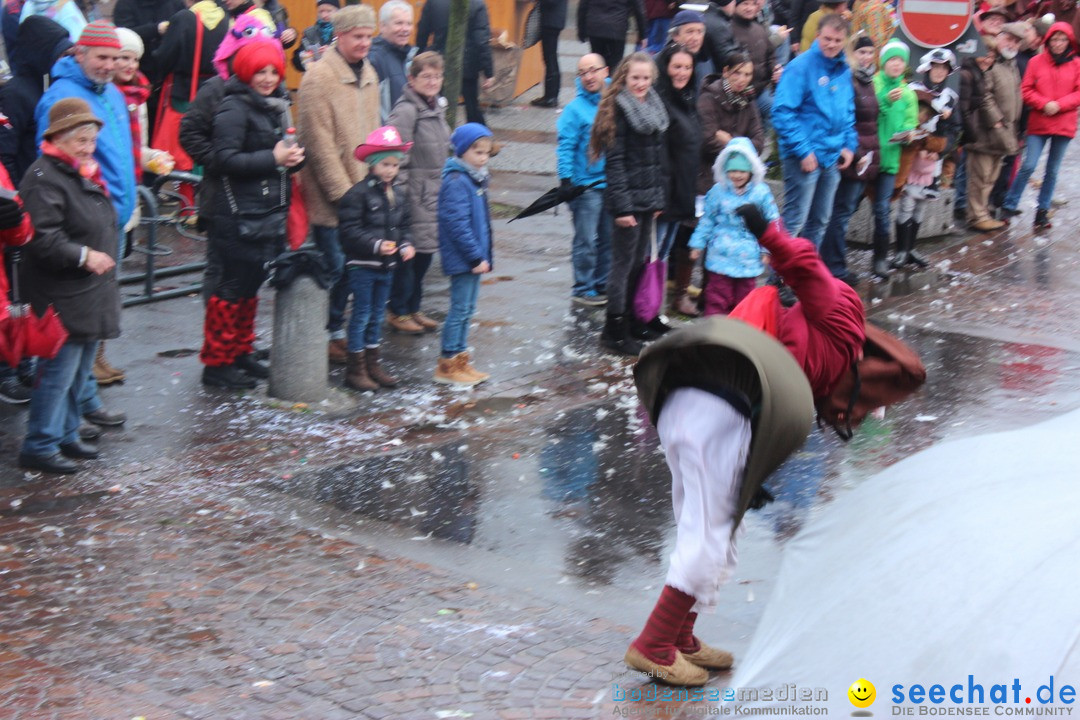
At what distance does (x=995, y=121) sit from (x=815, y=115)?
359cm

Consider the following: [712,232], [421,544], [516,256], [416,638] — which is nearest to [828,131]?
[712,232]

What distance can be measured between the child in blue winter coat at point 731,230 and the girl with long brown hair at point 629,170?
42cm

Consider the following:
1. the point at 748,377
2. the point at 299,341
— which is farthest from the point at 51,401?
the point at 748,377

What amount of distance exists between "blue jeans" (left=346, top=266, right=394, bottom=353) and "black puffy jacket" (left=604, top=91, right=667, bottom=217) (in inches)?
71.8

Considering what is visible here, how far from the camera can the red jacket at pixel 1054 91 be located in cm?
1405

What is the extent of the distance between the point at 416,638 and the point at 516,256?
23.5 ft

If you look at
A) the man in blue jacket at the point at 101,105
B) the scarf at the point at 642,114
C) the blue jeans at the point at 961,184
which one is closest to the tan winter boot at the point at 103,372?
the man in blue jacket at the point at 101,105

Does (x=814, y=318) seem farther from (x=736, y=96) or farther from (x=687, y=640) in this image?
(x=736, y=96)

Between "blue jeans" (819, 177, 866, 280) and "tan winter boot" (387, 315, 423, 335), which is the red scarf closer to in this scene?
"tan winter boot" (387, 315, 423, 335)

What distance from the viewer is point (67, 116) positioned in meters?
7.11

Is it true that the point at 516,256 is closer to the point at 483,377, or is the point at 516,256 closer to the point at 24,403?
the point at 483,377

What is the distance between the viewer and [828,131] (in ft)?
36.2

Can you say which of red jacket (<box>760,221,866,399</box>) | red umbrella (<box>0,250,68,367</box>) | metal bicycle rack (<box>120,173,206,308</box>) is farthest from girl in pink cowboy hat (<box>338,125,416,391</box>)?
red jacket (<box>760,221,866,399</box>)

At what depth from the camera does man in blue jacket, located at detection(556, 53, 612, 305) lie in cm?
1038
